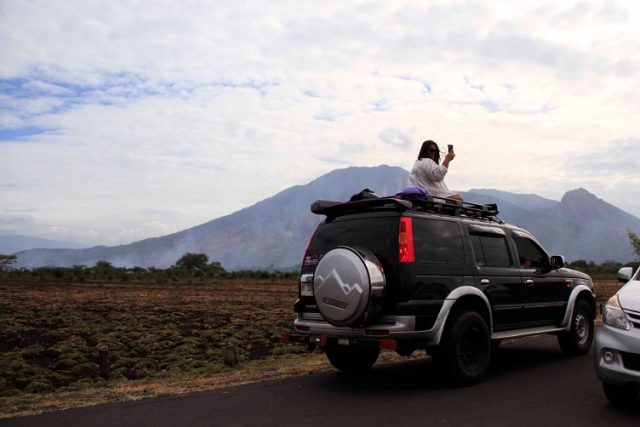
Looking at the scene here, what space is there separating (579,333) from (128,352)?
347 inches

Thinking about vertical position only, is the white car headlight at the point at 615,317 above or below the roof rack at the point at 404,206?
below

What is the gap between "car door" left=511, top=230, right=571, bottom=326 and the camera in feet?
29.2

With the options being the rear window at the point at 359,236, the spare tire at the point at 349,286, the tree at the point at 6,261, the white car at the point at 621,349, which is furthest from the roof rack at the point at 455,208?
the tree at the point at 6,261

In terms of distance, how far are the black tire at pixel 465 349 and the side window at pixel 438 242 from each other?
712 millimetres

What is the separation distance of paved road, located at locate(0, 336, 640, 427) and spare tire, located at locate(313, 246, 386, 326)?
3.12 feet

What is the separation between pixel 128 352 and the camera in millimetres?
12969

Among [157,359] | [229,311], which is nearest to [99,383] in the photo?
[157,359]

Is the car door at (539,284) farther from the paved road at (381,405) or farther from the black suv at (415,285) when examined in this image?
the paved road at (381,405)

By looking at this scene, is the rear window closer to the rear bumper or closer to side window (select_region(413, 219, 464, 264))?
side window (select_region(413, 219, 464, 264))

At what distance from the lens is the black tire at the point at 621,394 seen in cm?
625

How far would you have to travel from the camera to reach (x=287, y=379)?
8195 mm

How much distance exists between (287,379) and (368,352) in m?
1.31

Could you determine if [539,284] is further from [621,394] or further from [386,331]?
[386,331]

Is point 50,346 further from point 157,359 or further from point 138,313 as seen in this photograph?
point 138,313
